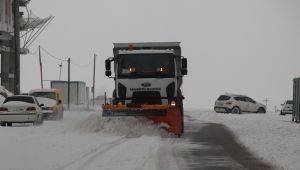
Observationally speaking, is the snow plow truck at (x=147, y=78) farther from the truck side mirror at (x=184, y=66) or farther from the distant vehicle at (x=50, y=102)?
the distant vehicle at (x=50, y=102)

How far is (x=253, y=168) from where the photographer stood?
1298 cm

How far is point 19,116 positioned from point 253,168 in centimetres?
1802

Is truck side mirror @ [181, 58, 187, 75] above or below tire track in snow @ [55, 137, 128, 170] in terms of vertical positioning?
above

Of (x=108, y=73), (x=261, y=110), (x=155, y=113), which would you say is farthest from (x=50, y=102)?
(x=261, y=110)

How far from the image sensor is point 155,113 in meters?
22.4

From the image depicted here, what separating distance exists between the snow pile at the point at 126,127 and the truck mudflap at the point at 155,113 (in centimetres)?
29

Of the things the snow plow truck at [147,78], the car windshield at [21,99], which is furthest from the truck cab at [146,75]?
the car windshield at [21,99]

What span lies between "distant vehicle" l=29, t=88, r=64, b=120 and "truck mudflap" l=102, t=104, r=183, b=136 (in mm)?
15668

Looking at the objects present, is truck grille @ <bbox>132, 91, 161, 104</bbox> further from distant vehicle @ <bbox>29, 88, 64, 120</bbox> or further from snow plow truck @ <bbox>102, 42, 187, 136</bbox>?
distant vehicle @ <bbox>29, 88, 64, 120</bbox>

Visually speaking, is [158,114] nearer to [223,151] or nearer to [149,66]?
[149,66]

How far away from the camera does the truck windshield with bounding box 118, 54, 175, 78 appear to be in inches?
908

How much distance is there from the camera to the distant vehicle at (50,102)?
37.8m

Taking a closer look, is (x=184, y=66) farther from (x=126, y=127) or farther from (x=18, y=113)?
(x=18, y=113)

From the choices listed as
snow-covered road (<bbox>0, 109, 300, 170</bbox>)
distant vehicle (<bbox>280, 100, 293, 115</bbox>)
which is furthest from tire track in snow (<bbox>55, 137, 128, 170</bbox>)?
distant vehicle (<bbox>280, 100, 293, 115</bbox>)
